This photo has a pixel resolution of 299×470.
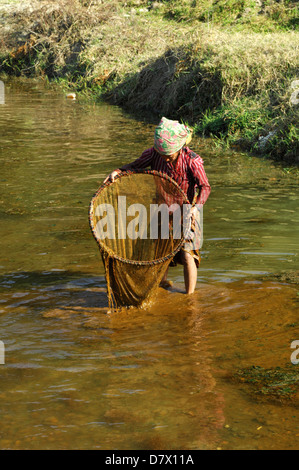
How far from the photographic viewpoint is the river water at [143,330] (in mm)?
3150

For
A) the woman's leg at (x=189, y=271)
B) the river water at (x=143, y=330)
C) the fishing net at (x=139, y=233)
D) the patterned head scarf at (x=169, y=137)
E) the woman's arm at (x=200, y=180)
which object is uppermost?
the patterned head scarf at (x=169, y=137)

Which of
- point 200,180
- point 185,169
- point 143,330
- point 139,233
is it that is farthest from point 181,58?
point 143,330

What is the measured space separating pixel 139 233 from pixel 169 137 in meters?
0.94

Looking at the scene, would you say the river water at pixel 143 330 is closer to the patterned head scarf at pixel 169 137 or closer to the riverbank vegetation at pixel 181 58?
the patterned head scarf at pixel 169 137

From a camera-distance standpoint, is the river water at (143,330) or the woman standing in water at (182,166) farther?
the woman standing in water at (182,166)

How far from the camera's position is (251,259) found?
5.64 m

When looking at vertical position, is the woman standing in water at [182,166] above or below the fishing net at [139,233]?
above

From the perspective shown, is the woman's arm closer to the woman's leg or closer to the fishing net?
the fishing net

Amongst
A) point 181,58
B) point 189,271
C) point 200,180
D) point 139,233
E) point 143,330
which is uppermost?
point 181,58

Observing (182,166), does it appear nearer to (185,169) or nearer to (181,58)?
(185,169)

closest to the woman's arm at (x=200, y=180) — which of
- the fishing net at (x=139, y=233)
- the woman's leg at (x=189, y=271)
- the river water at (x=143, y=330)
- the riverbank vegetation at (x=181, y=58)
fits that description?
the fishing net at (x=139, y=233)

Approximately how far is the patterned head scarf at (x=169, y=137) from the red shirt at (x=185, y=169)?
7.5 inches

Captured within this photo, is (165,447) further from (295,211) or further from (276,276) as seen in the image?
(295,211)

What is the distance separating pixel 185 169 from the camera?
14.8ft
